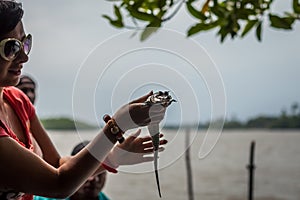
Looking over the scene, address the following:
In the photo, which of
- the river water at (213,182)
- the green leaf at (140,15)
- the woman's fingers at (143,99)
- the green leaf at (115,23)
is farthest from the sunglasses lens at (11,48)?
the river water at (213,182)

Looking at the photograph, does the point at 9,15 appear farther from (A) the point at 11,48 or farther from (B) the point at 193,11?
(B) the point at 193,11

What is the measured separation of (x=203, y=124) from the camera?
4.06ft

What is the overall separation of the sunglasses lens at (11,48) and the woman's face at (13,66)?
0.04 ft

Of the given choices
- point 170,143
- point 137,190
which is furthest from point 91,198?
point 137,190

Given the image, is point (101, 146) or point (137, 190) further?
point (137, 190)

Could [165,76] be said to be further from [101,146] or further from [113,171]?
[113,171]

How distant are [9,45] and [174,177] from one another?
21799mm

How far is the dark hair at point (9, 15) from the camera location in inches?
44.8

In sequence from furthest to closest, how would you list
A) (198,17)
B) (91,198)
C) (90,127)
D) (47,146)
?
(91,198) < (198,17) < (47,146) < (90,127)

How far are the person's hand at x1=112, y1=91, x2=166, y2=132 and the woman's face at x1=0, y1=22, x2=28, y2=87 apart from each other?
23cm

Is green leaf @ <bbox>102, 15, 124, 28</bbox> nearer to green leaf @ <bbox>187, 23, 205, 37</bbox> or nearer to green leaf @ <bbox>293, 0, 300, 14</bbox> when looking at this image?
green leaf @ <bbox>187, 23, 205, 37</bbox>

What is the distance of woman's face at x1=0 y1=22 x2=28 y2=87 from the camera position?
114 cm

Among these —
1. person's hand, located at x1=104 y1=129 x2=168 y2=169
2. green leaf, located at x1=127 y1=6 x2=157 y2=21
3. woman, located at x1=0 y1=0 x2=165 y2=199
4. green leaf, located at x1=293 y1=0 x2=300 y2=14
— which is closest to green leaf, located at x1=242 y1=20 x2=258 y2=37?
green leaf, located at x1=293 y1=0 x2=300 y2=14

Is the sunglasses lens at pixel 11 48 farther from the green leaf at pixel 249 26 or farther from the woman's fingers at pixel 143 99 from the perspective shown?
the green leaf at pixel 249 26
